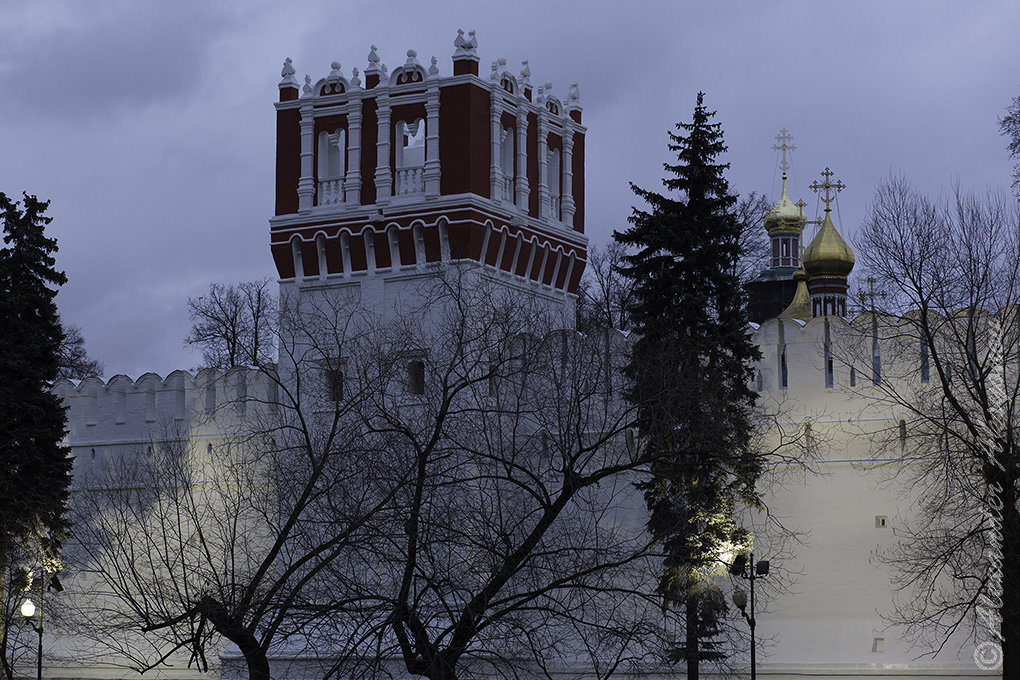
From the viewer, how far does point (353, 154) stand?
2367 centimetres

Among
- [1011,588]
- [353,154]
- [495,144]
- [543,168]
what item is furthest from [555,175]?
[1011,588]

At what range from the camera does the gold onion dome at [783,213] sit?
145 feet

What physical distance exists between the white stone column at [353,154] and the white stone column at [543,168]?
111 inches

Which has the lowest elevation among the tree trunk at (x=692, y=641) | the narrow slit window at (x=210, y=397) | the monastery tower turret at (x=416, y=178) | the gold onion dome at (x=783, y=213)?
the tree trunk at (x=692, y=641)

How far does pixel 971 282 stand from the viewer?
60.4ft

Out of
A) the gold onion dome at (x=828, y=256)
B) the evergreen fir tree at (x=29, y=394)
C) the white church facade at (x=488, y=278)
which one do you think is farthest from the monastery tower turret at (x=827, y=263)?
the evergreen fir tree at (x=29, y=394)

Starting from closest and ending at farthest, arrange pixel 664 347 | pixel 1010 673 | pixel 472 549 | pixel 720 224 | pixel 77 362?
pixel 472 549
pixel 1010 673
pixel 664 347
pixel 720 224
pixel 77 362

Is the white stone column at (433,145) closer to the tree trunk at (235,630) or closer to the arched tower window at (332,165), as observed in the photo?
the arched tower window at (332,165)

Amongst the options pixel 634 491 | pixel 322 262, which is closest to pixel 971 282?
pixel 634 491

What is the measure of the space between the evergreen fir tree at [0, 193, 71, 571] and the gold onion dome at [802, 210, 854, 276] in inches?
777

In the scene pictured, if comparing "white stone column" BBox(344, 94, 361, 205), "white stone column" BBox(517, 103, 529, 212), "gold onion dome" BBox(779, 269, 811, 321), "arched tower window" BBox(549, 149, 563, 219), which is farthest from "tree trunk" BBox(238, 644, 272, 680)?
"gold onion dome" BBox(779, 269, 811, 321)

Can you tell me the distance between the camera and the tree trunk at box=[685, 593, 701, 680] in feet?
56.7

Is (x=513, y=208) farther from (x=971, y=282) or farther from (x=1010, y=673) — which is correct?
(x=1010, y=673)

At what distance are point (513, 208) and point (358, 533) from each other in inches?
392
